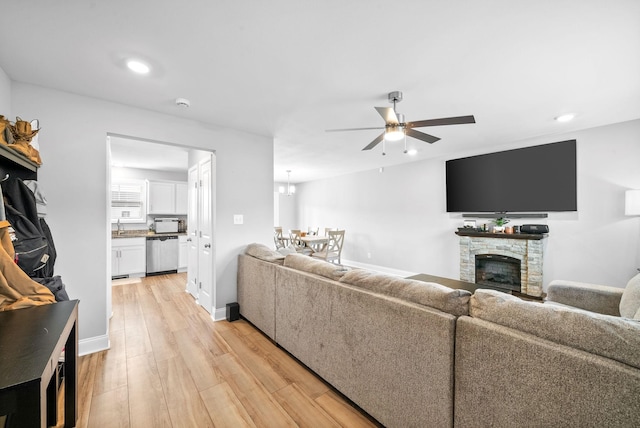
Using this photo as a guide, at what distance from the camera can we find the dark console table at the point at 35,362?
28.8 inches

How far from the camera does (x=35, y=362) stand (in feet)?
2.74

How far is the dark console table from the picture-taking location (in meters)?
0.73

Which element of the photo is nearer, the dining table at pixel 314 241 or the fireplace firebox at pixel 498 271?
the fireplace firebox at pixel 498 271

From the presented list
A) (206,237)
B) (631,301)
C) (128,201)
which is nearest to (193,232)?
(206,237)

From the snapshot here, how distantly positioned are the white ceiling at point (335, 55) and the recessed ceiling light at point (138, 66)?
0.21 feet

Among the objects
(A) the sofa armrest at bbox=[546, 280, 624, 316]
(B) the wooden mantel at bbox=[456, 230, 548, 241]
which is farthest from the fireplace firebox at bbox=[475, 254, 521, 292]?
(A) the sofa armrest at bbox=[546, 280, 624, 316]

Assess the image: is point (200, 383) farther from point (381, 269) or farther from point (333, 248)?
point (381, 269)

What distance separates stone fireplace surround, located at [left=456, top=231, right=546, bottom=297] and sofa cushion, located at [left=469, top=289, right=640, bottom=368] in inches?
134

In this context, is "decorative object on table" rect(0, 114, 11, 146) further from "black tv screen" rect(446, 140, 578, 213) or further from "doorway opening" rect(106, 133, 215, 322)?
"black tv screen" rect(446, 140, 578, 213)

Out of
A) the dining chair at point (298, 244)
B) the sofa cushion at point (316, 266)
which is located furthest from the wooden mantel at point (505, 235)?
the sofa cushion at point (316, 266)

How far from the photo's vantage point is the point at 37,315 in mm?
1229

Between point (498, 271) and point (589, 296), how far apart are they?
2.35 metres

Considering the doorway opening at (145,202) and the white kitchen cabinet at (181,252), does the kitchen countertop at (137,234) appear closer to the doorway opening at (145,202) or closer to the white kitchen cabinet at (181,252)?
the doorway opening at (145,202)

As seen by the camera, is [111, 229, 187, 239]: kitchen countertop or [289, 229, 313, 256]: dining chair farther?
[289, 229, 313, 256]: dining chair
